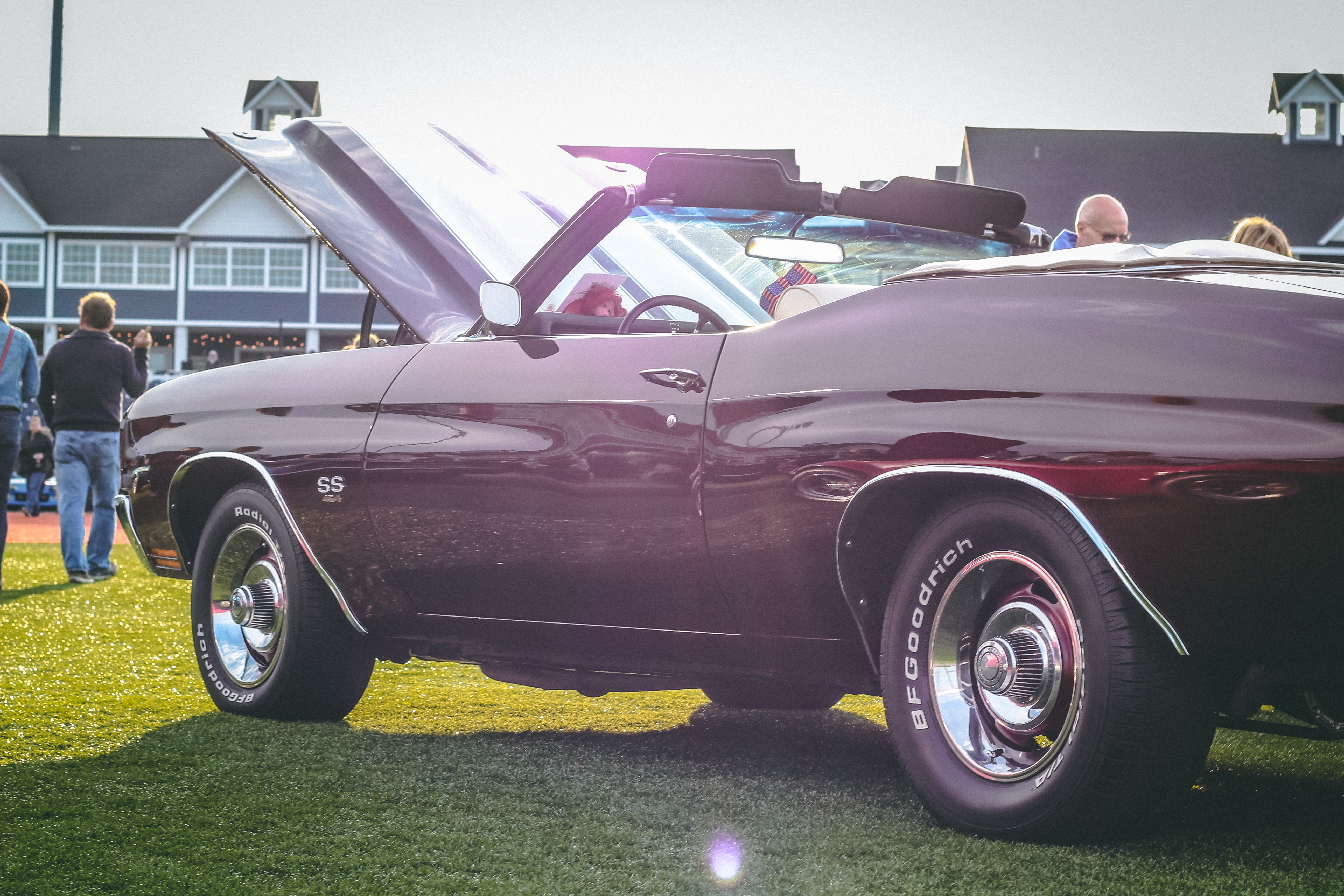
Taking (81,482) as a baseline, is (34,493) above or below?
below

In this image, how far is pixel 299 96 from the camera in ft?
139

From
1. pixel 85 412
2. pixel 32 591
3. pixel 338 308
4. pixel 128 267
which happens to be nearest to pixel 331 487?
pixel 32 591

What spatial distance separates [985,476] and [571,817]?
1.15m

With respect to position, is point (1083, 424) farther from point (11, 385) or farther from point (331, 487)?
point (11, 385)

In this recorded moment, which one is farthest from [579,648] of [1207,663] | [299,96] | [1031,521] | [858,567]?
[299,96]

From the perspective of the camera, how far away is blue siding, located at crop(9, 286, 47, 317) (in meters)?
39.5

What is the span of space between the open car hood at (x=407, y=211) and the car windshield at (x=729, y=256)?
0.47m

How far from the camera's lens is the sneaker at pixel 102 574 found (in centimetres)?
877

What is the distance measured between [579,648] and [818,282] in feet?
3.61

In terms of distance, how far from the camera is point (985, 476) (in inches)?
104

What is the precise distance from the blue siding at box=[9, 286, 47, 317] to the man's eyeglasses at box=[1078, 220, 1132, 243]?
1530 inches

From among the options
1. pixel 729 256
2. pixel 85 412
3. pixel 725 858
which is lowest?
pixel 725 858

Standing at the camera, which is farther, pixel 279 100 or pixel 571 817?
pixel 279 100

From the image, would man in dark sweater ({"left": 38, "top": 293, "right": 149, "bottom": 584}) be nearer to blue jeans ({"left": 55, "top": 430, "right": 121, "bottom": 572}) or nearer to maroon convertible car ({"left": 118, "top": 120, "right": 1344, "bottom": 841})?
blue jeans ({"left": 55, "top": 430, "right": 121, "bottom": 572})
